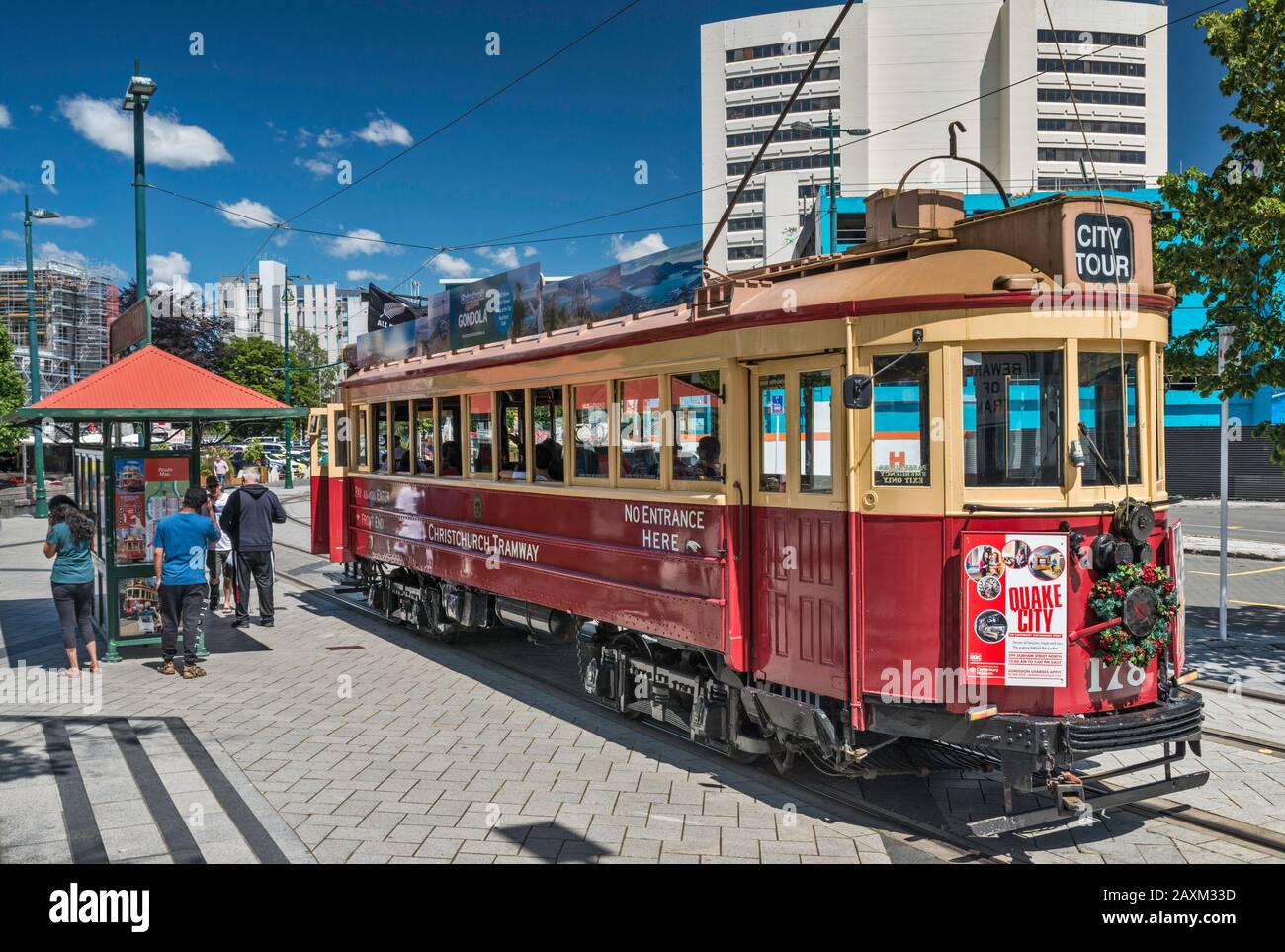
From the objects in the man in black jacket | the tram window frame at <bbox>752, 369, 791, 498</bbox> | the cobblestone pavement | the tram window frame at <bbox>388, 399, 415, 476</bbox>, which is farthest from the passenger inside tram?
the tram window frame at <bbox>752, 369, 791, 498</bbox>

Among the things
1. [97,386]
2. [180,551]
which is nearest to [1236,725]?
[180,551]

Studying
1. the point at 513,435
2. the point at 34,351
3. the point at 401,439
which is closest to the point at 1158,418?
the point at 513,435

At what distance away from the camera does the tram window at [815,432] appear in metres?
5.97

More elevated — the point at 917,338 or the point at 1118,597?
the point at 917,338

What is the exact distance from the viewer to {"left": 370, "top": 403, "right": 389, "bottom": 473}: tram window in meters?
12.1

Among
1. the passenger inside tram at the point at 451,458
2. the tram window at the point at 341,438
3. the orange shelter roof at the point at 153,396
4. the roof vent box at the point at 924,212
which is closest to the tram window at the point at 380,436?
the tram window at the point at 341,438

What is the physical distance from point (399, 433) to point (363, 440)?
1416 millimetres

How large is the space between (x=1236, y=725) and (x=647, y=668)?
4397mm

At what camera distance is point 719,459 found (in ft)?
21.7

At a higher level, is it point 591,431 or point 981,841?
point 591,431

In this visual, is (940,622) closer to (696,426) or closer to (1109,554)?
(1109,554)

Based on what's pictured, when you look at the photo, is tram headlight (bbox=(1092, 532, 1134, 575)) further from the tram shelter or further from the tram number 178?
the tram shelter

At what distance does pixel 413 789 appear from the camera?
646 centimetres

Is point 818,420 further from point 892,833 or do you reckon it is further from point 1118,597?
point 892,833
